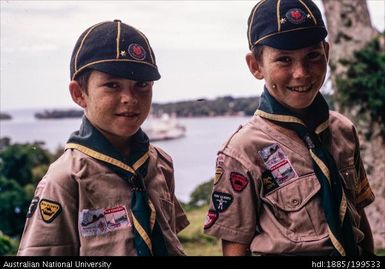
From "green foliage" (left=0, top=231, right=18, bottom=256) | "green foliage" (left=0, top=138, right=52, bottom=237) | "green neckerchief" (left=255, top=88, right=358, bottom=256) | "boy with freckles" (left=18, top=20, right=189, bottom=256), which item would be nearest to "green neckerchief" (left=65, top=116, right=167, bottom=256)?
"boy with freckles" (left=18, top=20, right=189, bottom=256)

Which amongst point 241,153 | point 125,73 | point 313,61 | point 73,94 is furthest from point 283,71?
point 73,94

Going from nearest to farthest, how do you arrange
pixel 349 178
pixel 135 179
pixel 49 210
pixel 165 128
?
pixel 49 210 → pixel 135 179 → pixel 349 178 → pixel 165 128

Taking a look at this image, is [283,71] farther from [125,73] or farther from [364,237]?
[364,237]

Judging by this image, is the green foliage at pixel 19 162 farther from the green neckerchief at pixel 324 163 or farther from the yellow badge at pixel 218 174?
the green neckerchief at pixel 324 163

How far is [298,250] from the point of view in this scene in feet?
6.12

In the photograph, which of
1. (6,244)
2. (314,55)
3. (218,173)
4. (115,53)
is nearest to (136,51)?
(115,53)

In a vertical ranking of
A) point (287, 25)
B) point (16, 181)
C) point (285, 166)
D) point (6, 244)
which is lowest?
point (6, 244)

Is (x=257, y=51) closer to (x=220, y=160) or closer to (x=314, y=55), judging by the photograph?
(x=314, y=55)

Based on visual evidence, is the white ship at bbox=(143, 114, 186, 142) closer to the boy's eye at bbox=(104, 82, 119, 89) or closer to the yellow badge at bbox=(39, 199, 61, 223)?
the boy's eye at bbox=(104, 82, 119, 89)

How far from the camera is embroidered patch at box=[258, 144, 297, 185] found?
6.42 ft

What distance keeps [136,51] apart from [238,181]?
0.59m

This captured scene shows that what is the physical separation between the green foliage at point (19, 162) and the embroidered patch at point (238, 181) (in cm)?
220

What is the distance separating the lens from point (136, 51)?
1836 mm

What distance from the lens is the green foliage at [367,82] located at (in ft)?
12.2
